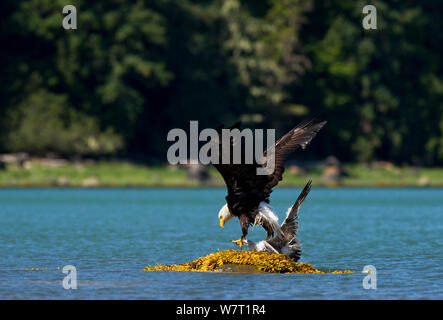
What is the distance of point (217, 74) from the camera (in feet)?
268

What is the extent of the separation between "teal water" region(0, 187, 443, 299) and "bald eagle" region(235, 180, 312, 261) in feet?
3.39

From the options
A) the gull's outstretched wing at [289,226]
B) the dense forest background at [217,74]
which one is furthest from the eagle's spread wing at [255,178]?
the dense forest background at [217,74]

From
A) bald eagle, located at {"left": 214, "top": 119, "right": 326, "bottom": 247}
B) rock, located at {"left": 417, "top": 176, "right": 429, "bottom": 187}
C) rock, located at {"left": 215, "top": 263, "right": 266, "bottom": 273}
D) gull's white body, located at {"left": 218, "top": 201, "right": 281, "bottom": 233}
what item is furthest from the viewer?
rock, located at {"left": 417, "top": 176, "right": 429, "bottom": 187}

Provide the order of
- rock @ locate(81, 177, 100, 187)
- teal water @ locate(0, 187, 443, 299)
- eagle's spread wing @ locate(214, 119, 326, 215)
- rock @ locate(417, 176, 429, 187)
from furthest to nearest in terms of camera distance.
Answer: rock @ locate(417, 176, 429, 187), rock @ locate(81, 177, 100, 187), eagle's spread wing @ locate(214, 119, 326, 215), teal water @ locate(0, 187, 443, 299)

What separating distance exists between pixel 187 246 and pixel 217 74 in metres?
51.9

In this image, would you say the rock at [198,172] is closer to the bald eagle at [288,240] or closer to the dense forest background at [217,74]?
the dense forest background at [217,74]

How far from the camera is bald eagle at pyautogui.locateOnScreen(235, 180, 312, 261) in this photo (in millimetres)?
23078

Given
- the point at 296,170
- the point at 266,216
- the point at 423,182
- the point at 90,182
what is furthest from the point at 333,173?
the point at 266,216

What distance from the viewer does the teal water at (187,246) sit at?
2050 cm

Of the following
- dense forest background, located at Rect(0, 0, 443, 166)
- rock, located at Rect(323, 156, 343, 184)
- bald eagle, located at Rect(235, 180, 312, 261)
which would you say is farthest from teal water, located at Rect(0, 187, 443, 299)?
rock, located at Rect(323, 156, 343, 184)

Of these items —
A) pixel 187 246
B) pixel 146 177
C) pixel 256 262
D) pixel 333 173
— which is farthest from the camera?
pixel 333 173

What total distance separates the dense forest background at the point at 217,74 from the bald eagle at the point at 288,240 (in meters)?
51.7

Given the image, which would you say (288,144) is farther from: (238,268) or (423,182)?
(423,182)

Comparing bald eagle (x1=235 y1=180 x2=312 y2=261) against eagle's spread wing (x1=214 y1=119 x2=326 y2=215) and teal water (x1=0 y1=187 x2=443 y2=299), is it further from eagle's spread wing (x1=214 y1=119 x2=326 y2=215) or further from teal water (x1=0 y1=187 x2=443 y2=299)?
eagle's spread wing (x1=214 y1=119 x2=326 y2=215)
